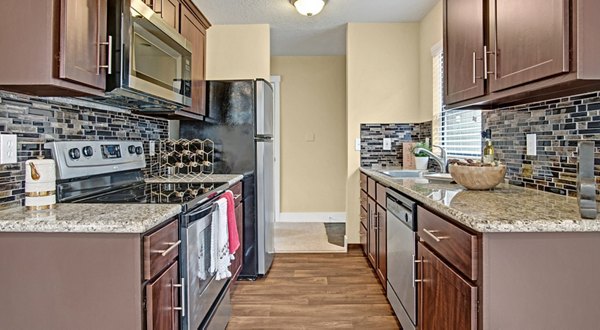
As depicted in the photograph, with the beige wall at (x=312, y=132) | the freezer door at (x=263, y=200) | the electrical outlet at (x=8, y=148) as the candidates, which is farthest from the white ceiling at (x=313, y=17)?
the electrical outlet at (x=8, y=148)

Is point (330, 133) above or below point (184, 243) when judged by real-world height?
above

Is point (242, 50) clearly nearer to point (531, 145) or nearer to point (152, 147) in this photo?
point (152, 147)

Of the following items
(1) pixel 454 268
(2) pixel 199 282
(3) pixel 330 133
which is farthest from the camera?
(3) pixel 330 133

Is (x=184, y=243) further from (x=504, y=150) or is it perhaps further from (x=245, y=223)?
(x=504, y=150)

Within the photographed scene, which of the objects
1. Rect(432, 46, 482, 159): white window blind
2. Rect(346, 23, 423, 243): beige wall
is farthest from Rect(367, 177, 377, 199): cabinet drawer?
Rect(432, 46, 482, 159): white window blind

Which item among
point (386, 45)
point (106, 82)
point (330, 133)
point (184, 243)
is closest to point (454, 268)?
point (184, 243)

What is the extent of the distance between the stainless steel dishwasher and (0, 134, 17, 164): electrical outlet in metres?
1.73

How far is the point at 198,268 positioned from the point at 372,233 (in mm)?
1741

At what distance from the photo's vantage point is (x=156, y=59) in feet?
6.49

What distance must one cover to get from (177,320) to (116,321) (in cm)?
32

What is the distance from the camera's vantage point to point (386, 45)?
3.93 metres

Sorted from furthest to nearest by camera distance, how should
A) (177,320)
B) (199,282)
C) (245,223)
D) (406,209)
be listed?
(245,223)
(406,209)
(199,282)
(177,320)

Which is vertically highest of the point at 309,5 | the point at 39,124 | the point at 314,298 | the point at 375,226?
the point at 309,5

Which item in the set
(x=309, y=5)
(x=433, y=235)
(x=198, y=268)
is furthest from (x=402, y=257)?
(x=309, y=5)
